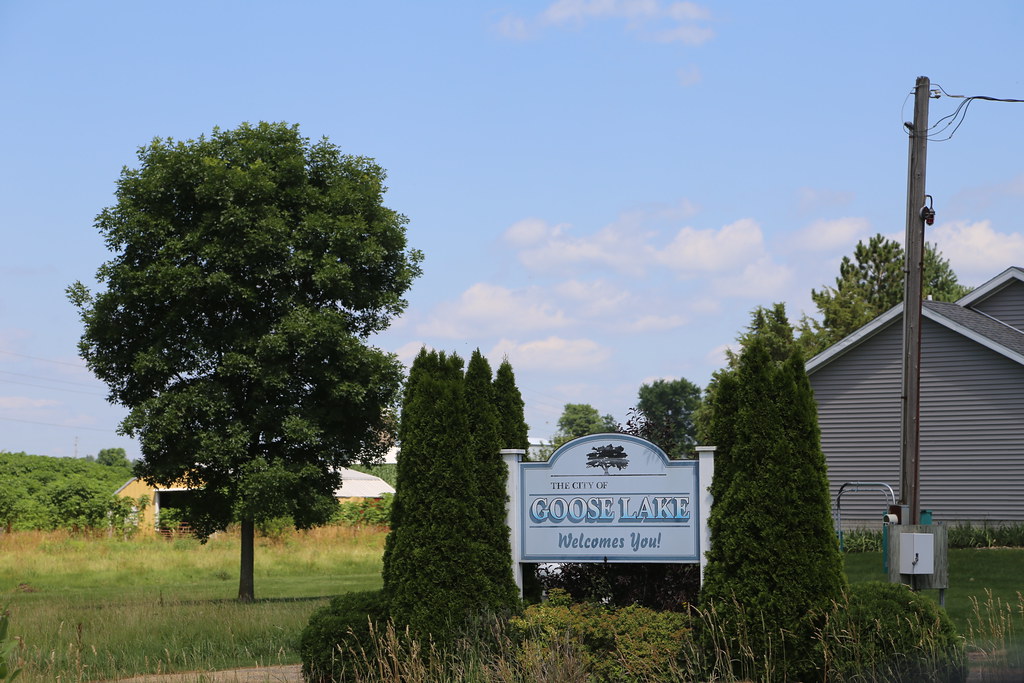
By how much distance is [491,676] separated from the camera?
844 cm

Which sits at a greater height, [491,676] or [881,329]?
[881,329]

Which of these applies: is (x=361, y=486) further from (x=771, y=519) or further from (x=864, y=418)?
(x=771, y=519)

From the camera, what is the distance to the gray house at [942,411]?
79.3ft

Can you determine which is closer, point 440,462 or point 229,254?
point 440,462

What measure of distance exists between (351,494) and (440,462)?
159 ft

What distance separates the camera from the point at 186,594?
23.4 metres

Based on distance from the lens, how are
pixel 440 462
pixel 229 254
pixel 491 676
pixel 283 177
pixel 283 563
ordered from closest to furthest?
1. pixel 491 676
2. pixel 440 462
3. pixel 229 254
4. pixel 283 177
5. pixel 283 563

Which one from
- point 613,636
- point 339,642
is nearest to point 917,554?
point 613,636

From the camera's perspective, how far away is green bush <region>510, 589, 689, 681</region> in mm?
8789

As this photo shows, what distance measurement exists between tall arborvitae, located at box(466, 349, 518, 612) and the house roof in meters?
15.6

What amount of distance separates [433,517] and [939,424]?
18732 mm

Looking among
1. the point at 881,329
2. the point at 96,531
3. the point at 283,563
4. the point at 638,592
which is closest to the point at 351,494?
the point at 96,531

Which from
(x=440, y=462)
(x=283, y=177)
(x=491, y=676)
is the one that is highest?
(x=283, y=177)

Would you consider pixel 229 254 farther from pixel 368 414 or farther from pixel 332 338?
pixel 368 414
